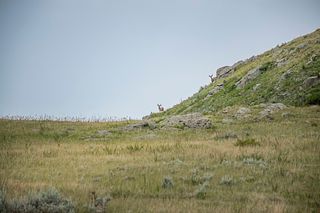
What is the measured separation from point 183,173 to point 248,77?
37.9 m

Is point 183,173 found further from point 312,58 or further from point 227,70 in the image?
point 227,70

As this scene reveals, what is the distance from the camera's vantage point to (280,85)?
40.0m

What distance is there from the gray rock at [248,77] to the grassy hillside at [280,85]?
487mm

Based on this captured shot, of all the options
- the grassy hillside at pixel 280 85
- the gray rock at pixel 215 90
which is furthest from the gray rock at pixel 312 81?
the gray rock at pixel 215 90

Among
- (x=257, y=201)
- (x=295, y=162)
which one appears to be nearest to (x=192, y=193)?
(x=257, y=201)

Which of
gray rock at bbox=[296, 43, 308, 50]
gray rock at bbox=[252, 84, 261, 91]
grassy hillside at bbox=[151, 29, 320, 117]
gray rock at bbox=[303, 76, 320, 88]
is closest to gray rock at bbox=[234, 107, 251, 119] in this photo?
grassy hillside at bbox=[151, 29, 320, 117]

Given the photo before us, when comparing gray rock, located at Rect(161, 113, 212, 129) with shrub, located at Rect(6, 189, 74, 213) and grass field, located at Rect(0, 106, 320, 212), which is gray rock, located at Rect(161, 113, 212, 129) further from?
shrub, located at Rect(6, 189, 74, 213)

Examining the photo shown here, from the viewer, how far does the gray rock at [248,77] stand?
48219 mm

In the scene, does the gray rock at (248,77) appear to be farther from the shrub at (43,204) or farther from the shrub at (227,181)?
the shrub at (43,204)

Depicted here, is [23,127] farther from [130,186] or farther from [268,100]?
[268,100]

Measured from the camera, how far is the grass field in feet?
31.4

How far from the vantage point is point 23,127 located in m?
29.4

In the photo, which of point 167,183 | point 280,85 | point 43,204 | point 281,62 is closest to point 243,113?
point 280,85

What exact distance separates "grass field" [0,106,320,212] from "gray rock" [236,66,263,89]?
25472 millimetres
